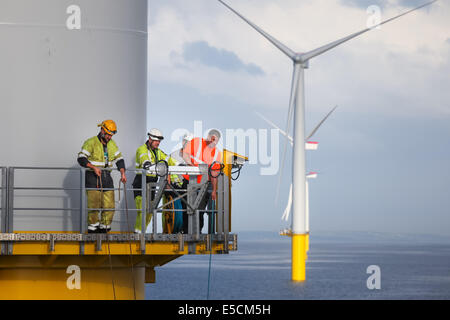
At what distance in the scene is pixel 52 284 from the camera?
1641 centimetres

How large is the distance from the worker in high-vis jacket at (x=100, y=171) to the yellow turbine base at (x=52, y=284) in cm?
100

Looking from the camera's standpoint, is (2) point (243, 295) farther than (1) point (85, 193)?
Yes

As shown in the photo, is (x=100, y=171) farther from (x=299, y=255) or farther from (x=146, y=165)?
(x=299, y=255)

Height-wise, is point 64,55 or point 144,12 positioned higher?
point 144,12

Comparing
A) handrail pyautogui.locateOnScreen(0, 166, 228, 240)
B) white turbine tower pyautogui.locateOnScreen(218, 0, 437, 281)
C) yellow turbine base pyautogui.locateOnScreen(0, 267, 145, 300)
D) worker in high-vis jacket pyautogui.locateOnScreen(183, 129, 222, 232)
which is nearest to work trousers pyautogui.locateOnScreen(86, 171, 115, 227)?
handrail pyautogui.locateOnScreen(0, 166, 228, 240)

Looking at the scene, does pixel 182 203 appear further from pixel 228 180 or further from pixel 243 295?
pixel 243 295

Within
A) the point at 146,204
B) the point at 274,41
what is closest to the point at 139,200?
the point at 146,204

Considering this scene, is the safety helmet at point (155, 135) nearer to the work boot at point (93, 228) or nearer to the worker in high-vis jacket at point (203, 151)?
the worker in high-vis jacket at point (203, 151)

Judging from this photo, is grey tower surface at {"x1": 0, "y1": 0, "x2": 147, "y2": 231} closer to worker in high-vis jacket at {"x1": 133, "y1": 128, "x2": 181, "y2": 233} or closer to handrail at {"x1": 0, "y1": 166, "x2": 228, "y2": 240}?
handrail at {"x1": 0, "y1": 166, "x2": 228, "y2": 240}

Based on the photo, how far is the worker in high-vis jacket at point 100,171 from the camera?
1599cm

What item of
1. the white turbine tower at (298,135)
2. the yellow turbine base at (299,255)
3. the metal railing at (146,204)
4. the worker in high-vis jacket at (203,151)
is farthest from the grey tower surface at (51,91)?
the yellow turbine base at (299,255)

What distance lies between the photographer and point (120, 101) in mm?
17703
